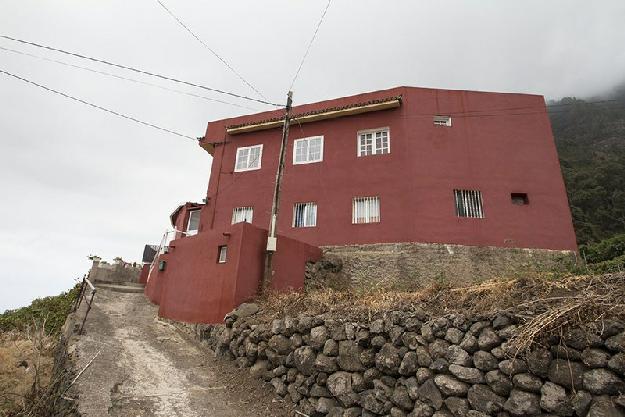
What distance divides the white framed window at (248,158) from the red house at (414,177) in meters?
0.17

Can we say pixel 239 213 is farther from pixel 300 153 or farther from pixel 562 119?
pixel 562 119

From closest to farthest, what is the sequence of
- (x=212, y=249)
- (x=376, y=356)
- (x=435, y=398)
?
(x=435, y=398) < (x=376, y=356) < (x=212, y=249)

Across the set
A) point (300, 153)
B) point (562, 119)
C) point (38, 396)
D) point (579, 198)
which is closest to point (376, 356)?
point (38, 396)

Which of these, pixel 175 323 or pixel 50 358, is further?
pixel 175 323

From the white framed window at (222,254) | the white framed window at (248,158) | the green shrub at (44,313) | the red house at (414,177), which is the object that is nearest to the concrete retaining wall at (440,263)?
the red house at (414,177)

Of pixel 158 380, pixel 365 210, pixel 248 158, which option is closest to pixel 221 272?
pixel 158 380

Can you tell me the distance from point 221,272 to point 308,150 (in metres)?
8.41

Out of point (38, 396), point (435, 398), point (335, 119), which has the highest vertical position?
point (335, 119)

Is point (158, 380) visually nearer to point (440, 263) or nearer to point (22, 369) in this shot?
point (22, 369)

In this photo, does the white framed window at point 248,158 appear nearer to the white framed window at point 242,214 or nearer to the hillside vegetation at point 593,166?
the white framed window at point 242,214

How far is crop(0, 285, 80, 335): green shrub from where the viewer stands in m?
15.8

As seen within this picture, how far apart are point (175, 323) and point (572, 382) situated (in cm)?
1153

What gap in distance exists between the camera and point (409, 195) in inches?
582

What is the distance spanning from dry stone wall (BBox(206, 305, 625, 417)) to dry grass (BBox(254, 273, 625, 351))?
0.63ft
